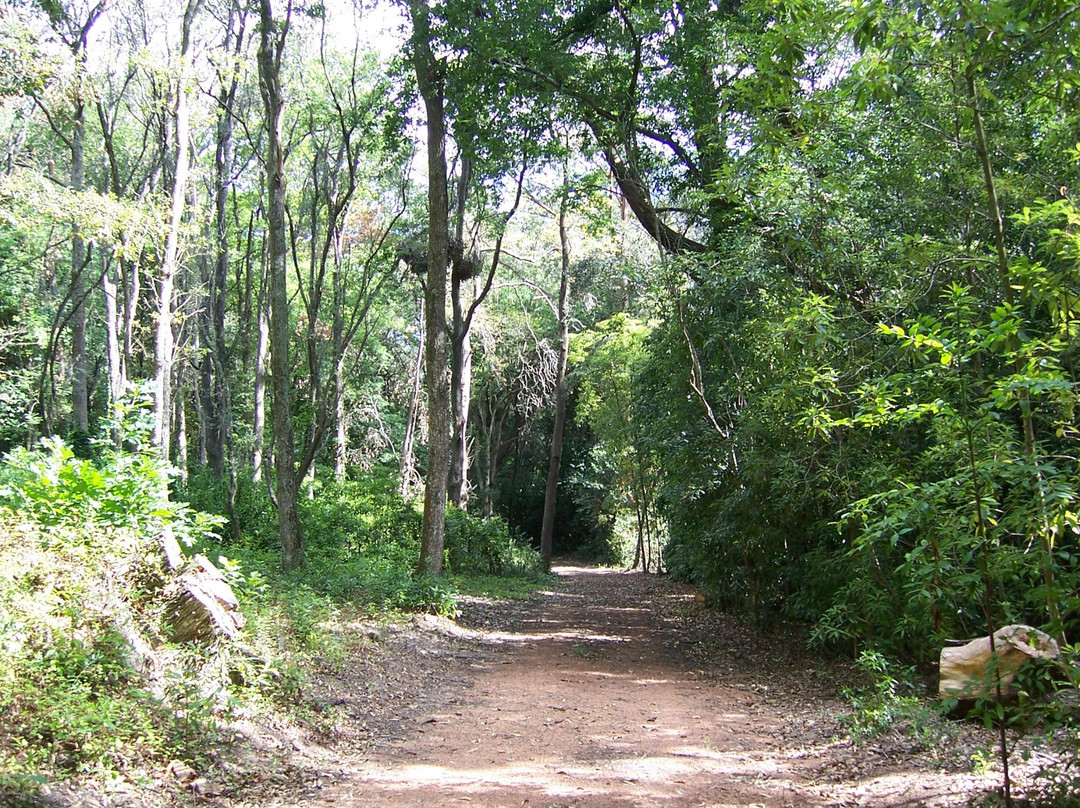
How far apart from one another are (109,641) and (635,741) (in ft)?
12.5

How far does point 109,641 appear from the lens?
4.59m

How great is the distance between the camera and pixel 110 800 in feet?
12.3

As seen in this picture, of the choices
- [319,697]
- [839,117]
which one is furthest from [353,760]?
[839,117]

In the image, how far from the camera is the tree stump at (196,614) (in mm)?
5273

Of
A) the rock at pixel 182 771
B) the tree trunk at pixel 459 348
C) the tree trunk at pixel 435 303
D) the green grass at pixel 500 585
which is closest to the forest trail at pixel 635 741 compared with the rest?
the rock at pixel 182 771

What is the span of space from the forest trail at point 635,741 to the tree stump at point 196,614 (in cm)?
135

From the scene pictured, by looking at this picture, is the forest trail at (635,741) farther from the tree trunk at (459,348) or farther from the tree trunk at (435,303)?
the tree trunk at (459,348)

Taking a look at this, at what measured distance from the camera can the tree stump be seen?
17.3 ft

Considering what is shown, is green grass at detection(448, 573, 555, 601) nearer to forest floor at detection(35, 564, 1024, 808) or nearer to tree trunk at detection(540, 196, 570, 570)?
tree trunk at detection(540, 196, 570, 570)

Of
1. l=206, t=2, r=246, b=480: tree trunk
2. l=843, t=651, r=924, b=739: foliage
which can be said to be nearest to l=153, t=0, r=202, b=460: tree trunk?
l=206, t=2, r=246, b=480: tree trunk

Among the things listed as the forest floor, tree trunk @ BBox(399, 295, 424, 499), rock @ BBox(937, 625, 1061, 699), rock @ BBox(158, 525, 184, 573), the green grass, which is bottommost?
the green grass

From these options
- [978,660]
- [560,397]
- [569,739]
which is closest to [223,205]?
[560,397]

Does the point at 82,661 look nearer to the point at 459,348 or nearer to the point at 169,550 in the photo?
the point at 169,550

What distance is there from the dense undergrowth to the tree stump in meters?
0.07
